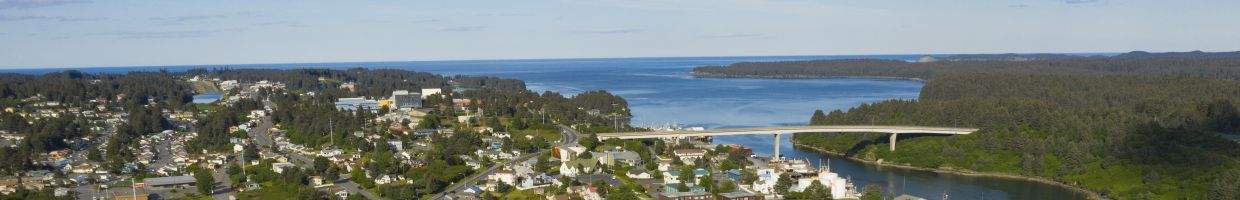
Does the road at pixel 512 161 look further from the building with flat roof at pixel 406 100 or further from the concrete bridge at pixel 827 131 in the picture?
the building with flat roof at pixel 406 100

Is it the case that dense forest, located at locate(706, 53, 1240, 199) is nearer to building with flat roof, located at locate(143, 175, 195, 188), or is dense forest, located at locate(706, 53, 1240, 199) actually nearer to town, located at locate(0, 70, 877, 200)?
town, located at locate(0, 70, 877, 200)

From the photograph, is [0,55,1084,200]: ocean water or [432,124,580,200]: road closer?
[432,124,580,200]: road

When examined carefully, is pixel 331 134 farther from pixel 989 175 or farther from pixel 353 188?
pixel 989 175

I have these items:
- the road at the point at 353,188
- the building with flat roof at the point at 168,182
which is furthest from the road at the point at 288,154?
the building with flat roof at the point at 168,182

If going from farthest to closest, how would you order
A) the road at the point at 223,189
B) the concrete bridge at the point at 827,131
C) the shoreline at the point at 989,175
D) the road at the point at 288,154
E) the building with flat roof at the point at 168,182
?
the concrete bridge at the point at 827,131
the shoreline at the point at 989,175
the building with flat roof at the point at 168,182
the road at the point at 288,154
the road at the point at 223,189

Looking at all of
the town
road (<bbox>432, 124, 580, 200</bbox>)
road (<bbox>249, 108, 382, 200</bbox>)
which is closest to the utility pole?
the town

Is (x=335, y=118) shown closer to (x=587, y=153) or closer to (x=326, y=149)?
(x=326, y=149)

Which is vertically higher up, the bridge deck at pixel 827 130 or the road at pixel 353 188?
the bridge deck at pixel 827 130

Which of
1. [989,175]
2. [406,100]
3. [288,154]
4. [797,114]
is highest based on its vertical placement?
[406,100]

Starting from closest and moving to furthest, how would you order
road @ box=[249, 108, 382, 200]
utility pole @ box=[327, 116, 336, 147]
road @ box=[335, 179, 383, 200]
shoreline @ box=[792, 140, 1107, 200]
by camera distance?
road @ box=[335, 179, 383, 200] < road @ box=[249, 108, 382, 200] < shoreline @ box=[792, 140, 1107, 200] < utility pole @ box=[327, 116, 336, 147]

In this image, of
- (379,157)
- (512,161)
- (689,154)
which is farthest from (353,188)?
(689,154)

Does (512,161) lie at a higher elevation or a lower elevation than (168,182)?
lower
